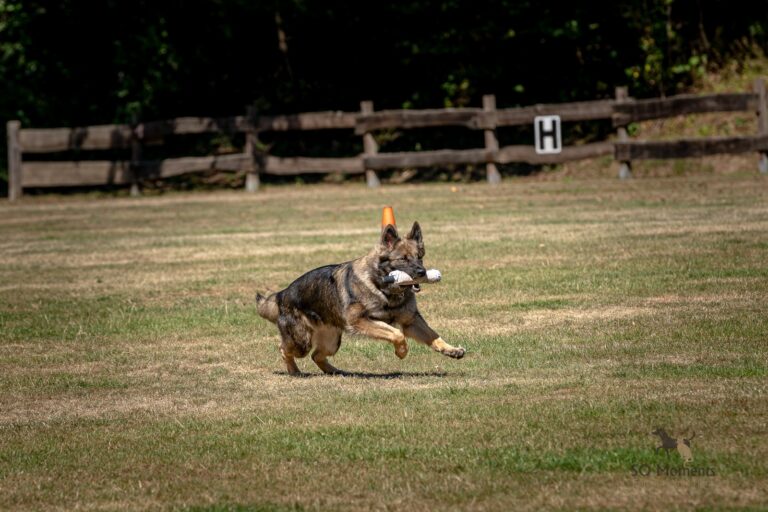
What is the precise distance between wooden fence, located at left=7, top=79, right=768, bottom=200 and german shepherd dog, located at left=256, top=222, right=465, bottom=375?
737 inches

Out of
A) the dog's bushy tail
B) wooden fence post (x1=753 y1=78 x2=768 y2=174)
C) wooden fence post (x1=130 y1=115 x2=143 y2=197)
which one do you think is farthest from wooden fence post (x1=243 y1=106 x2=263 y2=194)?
the dog's bushy tail

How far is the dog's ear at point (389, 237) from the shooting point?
10.4 metres

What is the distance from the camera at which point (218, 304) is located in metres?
14.9

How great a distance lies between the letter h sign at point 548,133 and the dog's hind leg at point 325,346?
64.9 ft

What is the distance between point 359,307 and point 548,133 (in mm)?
20386

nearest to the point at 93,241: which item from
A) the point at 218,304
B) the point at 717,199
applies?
the point at 218,304

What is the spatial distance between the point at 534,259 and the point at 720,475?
1041cm

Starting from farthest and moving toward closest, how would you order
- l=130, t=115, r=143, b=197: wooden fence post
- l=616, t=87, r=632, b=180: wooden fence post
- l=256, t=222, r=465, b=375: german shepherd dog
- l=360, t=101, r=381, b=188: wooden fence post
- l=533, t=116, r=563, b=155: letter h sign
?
l=130, t=115, r=143, b=197: wooden fence post, l=360, t=101, r=381, b=188: wooden fence post, l=533, t=116, r=563, b=155: letter h sign, l=616, t=87, r=632, b=180: wooden fence post, l=256, t=222, r=465, b=375: german shepherd dog

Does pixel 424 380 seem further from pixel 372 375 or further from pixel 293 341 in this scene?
pixel 293 341

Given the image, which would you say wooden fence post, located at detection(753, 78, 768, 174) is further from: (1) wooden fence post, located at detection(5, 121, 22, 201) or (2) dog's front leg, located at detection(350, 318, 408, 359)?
(2) dog's front leg, located at detection(350, 318, 408, 359)

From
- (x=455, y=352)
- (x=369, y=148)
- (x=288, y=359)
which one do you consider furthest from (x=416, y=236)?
(x=369, y=148)

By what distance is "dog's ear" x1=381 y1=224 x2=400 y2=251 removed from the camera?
34.0 ft

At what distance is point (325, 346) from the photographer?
35.2 ft

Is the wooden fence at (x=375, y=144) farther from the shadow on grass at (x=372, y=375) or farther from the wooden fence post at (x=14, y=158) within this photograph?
the shadow on grass at (x=372, y=375)
